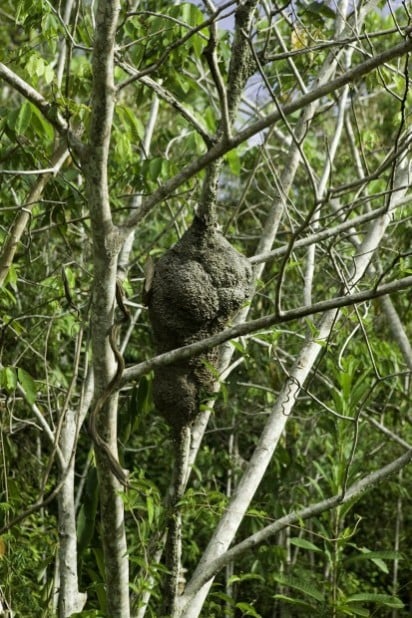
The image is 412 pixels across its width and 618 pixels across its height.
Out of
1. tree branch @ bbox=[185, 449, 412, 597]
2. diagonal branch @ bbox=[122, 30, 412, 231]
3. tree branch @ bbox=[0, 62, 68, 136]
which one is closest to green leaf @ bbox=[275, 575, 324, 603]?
tree branch @ bbox=[185, 449, 412, 597]

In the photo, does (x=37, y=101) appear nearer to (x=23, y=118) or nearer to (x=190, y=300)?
(x=190, y=300)

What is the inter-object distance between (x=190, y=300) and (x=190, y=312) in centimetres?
4

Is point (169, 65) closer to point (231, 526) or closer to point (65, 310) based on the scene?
point (65, 310)

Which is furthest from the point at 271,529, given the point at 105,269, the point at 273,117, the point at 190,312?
the point at 273,117

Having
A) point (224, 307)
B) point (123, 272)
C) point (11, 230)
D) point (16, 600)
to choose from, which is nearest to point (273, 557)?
point (16, 600)

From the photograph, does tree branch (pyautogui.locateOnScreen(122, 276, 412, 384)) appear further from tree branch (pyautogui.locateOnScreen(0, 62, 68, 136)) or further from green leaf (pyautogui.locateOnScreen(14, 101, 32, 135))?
green leaf (pyautogui.locateOnScreen(14, 101, 32, 135))

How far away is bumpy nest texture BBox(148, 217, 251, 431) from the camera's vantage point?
7.85 ft

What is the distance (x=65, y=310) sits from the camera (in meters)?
4.17

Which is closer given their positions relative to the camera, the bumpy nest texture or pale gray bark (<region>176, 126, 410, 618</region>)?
the bumpy nest texture

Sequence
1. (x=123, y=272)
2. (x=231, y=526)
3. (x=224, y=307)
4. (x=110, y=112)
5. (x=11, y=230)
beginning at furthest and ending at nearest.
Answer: (x=123, y=272), (x=11, y=230), (x=231, y=526), (x=224, y=307), (x=110, y=112)

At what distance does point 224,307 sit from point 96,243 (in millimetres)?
518

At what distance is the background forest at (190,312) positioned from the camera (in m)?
2.11

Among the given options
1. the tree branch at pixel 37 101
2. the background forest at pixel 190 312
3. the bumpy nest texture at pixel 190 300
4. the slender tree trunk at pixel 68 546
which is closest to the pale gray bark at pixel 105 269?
the background forest at pixel 190 312

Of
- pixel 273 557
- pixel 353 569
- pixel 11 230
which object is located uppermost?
pixel 11 230
